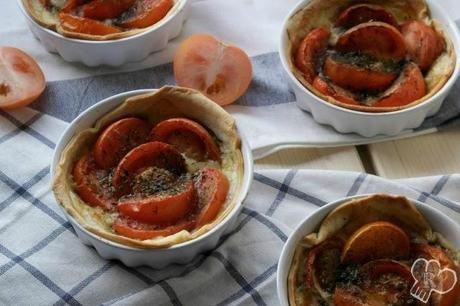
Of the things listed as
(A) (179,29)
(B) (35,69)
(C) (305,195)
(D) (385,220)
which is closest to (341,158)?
(C) (305,195)

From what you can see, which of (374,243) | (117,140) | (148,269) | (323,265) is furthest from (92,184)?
(374,243)

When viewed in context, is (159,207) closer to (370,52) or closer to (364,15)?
(370,52)

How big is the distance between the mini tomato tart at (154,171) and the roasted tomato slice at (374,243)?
0.34 m

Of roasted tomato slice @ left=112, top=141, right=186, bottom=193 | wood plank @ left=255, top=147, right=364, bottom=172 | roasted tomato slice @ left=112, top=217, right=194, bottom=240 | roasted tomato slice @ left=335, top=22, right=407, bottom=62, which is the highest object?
roasted tomato slice @ left=335, top=22, right=407, bottom=62

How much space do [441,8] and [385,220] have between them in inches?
33.9

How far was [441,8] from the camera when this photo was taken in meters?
2.66

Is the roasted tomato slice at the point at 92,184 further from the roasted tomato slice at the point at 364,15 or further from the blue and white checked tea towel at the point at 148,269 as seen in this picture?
the roasted tomato slice at the point at 364,15

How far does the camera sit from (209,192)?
2193 millimetres

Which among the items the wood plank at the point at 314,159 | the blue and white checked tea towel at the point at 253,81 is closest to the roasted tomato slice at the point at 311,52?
the blue and white checked tea towel at the point at 253,81

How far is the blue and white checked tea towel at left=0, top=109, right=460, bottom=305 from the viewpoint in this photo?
2.16 m

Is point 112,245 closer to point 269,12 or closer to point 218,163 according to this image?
point 218,163

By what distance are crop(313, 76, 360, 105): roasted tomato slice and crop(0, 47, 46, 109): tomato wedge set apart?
0.87 m

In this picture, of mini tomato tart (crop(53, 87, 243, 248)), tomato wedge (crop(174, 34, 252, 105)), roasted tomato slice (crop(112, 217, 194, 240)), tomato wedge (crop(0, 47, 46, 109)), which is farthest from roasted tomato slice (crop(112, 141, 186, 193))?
tomato wedge (crop(0, 47, 46, 109))

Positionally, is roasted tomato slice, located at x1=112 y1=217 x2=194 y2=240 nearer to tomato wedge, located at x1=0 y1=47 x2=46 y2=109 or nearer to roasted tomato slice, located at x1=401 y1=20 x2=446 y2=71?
tomato wedge, located at x1=0 y1=47 x2=46 y2=109
